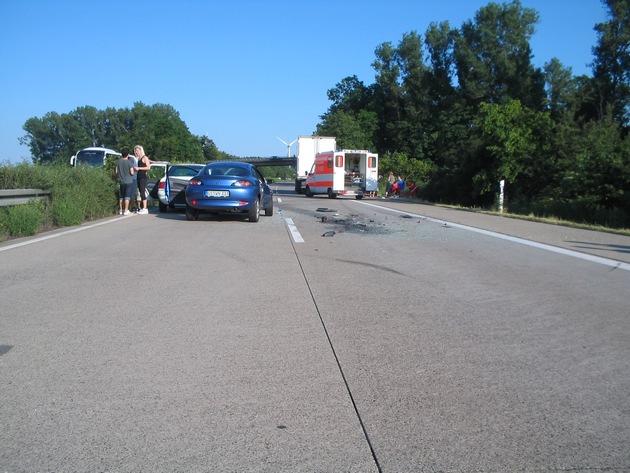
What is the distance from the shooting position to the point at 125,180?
1648 centimetres

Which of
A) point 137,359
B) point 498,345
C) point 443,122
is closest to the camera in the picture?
point 137,359

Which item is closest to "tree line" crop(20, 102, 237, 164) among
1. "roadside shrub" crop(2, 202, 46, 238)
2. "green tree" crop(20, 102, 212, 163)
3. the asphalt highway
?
"green tree" crop(20, 102, 212, 163)

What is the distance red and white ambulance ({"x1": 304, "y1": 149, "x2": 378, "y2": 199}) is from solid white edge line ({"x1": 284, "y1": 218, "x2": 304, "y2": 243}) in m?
17.8

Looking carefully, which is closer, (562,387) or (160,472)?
(160,472)

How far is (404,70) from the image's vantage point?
2987 inches

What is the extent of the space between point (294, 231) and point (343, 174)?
21452 millimetres

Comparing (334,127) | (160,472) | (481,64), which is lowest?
(160,472)

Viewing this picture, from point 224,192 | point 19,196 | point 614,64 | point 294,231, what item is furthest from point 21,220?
point 614,64

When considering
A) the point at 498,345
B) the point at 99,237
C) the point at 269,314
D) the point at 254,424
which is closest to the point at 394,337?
the point at 498,345

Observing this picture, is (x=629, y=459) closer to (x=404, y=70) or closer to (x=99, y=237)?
(x=99, y=237)

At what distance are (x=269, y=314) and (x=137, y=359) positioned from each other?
1.72m

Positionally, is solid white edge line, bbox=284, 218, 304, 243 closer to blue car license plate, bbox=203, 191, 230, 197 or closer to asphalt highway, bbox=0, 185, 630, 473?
blue car license plate, bbox=203, 191, 230, 197

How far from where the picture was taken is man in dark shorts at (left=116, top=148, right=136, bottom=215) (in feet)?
53.1

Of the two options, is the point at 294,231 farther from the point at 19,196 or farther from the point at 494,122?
the point at 494,122
